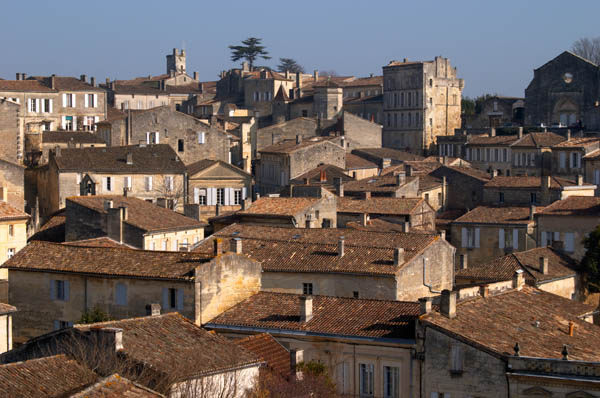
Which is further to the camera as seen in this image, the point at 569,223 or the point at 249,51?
the point at 249,51

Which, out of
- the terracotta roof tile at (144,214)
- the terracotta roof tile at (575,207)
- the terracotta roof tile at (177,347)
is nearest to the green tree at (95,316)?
the terracotta roof tile at (177,347)

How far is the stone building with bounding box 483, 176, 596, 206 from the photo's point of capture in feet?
213

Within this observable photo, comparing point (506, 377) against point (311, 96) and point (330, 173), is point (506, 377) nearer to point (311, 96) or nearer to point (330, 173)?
point (330, 173)

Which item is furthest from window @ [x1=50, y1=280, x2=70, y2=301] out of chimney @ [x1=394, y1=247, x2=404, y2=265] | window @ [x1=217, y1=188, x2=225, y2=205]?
window @ [x1=217, y1=188, x2=225, y2=205]

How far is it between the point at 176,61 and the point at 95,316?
382ft

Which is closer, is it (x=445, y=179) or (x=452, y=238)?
(x=452, y=238)

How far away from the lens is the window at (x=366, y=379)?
33500 millimetres

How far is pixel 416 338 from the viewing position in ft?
107

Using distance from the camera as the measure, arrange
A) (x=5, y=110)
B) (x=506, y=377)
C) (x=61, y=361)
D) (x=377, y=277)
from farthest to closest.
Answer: (x=5, y=110) < (x=377, y=277) < (x=506, y=377) < (x=61, y=361)

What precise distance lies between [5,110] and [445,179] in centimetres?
2624

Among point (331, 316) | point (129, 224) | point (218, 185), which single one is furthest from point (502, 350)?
point (218, 185)

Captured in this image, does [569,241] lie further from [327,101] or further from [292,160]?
[327,101]

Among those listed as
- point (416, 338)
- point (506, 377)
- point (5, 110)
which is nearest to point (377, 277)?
→ point (416, 338)

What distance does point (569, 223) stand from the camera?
5731 centimetres
